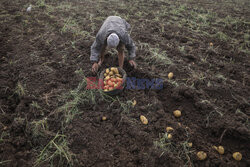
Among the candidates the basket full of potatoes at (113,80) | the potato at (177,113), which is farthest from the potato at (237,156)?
the basket full of potatoes at (113,80)

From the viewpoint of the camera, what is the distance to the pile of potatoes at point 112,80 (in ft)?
9.18

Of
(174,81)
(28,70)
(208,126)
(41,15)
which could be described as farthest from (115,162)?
(41,15)

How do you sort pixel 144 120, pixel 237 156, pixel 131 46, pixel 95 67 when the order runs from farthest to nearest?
pixel 95 67, pixel 131 46, pixel 144 120, pixel 237 156

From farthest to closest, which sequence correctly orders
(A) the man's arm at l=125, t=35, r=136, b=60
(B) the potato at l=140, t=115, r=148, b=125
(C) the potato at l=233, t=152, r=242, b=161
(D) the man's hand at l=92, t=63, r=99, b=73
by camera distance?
(D) the man's hand at l=92, t=63, r=99, b=73
(A) the man's arm at l=125, t=35, r=136, b=60
(B) the potato at l=140, t=115, r=148, b=125
(C) the potato at l=233, t=152, r=242, b=161

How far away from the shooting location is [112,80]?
9.31 ft

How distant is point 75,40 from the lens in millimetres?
4168

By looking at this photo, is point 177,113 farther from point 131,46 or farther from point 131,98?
point 131,46

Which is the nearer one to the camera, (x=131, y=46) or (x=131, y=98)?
(x=131, y=98)

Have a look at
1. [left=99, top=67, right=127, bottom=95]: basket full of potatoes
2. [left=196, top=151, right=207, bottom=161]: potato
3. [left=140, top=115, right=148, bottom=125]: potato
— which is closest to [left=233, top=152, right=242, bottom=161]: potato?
[left=196, top=151, right=207, bottom=161]: potato

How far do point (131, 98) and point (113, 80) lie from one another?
44cm

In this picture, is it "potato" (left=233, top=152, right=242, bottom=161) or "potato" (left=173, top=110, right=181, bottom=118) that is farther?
"potato" (left=173, top=110, right=181, bottom=118)

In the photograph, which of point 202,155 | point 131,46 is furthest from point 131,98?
point 202,155

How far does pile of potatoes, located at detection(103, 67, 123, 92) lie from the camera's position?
110 inches

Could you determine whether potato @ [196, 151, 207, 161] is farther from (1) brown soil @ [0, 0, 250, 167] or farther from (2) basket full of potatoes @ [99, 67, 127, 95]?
(2) basket full of potatoes @ [99, 67, 127, 95]
